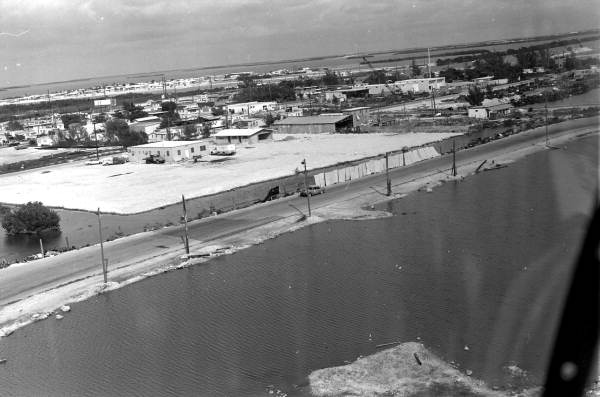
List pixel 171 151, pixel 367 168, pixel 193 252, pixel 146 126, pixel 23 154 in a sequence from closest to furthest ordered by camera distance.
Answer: pixel 193 252 → pixel 367 168 → pixel 171 151 → pixel 23 154 → pixel 146 126

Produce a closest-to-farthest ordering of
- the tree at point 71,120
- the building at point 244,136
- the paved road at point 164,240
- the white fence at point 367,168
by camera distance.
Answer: the paved road at point 164,240 < the white fence at point 367,168 < the building at point 244,136 < the tree at point 71,120

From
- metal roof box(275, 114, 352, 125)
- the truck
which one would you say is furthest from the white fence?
metal roof box(275, 114, 352, 125)

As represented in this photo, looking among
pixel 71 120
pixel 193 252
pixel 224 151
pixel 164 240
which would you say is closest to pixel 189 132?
pixel 224 151

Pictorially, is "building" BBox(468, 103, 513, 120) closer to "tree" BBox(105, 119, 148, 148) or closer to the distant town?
the distant town

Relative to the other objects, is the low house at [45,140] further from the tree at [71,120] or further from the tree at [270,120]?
the tree at [270,120]

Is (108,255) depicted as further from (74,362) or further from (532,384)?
(532,384)

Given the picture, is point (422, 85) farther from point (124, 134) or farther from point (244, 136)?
point (124, 134)

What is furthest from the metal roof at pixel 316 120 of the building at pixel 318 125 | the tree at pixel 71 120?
the tree at pixel 71 120
